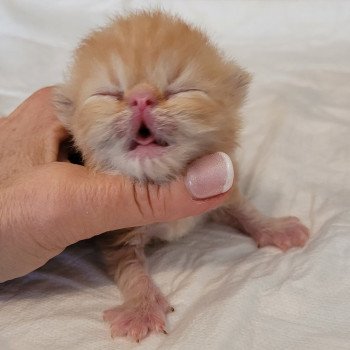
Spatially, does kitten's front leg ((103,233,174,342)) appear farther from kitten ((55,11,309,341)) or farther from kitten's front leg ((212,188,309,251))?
kitten's front leg ((212,188,309,251))

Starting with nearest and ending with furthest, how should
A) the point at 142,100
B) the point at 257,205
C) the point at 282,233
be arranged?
the point at 142,100 < the point at 282,233 < the point at 257,205

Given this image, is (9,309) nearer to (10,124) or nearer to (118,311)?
(118,311)

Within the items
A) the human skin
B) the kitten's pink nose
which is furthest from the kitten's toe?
the kitten's pink nose

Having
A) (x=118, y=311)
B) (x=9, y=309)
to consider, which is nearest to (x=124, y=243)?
(x=118, y=311)

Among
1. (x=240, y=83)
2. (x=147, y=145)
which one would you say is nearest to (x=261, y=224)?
(x=240, y=83)

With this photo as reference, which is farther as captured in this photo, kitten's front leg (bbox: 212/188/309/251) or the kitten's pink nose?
kitten's front leg (bbox: 212/188/309/251)

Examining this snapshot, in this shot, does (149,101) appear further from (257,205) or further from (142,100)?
(257,205)
